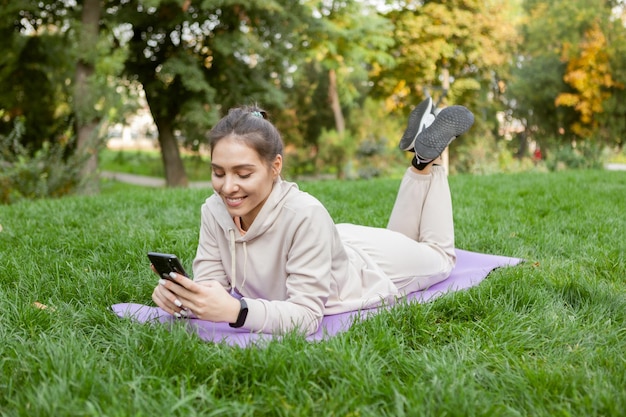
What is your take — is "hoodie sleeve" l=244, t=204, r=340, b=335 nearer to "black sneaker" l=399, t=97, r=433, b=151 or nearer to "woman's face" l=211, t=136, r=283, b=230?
"woman's face" l=211, t=136, r=283, b=230

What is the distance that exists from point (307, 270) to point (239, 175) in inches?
20.3

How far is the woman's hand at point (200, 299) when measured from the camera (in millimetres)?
2207

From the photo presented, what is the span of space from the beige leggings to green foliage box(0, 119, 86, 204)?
23.2 feet

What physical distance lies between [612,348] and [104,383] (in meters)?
1.93

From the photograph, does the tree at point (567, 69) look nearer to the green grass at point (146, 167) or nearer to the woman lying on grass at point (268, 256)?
the green grass at point (146, 167)

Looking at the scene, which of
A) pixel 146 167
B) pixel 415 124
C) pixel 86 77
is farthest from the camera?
pixel 146 167

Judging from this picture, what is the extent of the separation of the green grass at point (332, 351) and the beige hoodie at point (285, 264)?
23 cm

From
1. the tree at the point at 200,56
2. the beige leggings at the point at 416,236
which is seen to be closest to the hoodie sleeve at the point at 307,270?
the beige leggings at the point at 416,236

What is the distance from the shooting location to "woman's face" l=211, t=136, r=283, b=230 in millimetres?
2400

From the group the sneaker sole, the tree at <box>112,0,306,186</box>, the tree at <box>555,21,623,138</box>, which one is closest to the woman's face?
the sneaker sole

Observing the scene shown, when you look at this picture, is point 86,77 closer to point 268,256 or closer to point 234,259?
point 234,259

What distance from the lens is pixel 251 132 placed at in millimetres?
2424

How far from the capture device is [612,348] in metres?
2.23

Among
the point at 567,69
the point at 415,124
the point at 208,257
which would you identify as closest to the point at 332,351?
the point at 208,257
